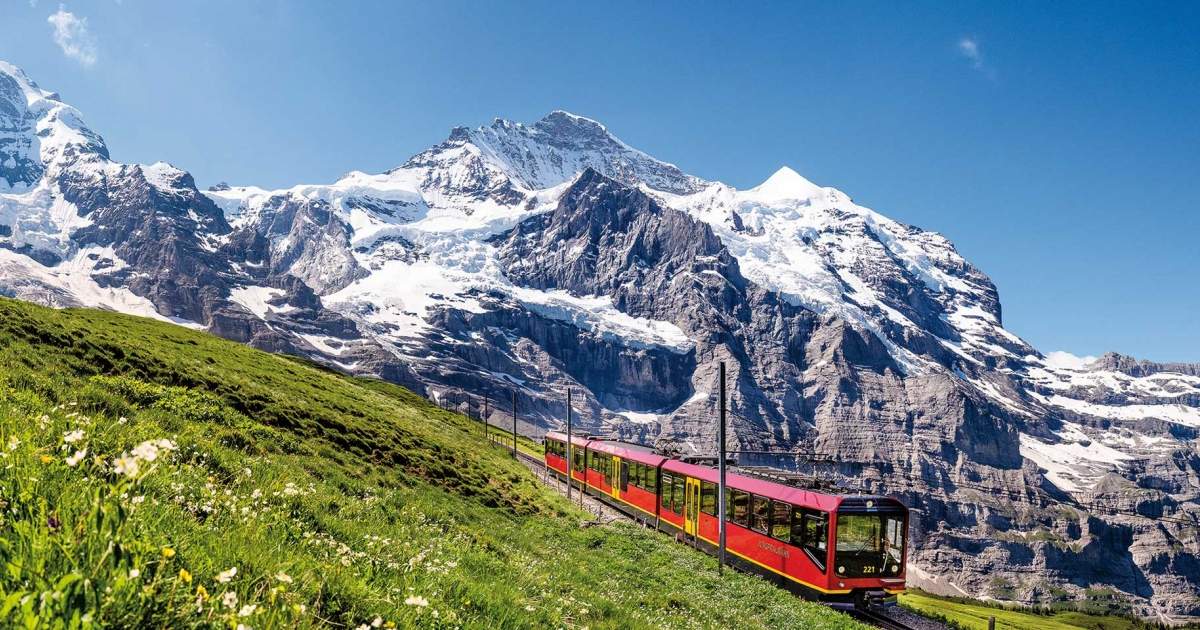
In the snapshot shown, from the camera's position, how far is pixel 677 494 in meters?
39.8

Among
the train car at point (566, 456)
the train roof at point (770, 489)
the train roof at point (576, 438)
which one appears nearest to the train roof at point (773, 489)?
the train roof at point (770, 489)

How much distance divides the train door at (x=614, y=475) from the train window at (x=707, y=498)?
15.0 m

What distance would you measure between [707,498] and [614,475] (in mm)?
16900

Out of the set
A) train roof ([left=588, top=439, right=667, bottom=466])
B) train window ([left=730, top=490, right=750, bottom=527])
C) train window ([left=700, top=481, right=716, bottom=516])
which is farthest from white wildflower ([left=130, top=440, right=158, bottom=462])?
train roof ([left=588, top=439, right=667, bottom=466])

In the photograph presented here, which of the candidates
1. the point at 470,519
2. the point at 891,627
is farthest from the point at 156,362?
the point at 891,627

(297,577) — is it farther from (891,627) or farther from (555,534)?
(891,627)

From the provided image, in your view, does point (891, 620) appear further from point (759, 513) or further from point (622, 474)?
point (622, 474)

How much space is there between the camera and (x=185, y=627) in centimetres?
302

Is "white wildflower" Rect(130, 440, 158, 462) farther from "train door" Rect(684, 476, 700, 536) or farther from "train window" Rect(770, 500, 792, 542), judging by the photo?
"train door" Rect(684, 476, 700, 536)

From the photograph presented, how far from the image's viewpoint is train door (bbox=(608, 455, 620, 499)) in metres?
50.4

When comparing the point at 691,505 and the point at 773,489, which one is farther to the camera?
the point at 691,505

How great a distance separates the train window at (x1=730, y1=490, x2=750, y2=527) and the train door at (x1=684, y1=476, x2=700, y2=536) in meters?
4.33

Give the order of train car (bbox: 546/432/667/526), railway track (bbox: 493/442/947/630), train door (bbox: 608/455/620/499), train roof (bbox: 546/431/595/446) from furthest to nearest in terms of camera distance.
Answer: train roof (bbox: 546/431/595/446)
train door (bbox: 608/455/620/499)
train car (bbox: 546/432/667/526)
railway track (bbox: 493/442/947/630)

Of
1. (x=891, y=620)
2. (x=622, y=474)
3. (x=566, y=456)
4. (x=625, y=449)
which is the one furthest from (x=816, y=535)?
(x=566, y=456)
